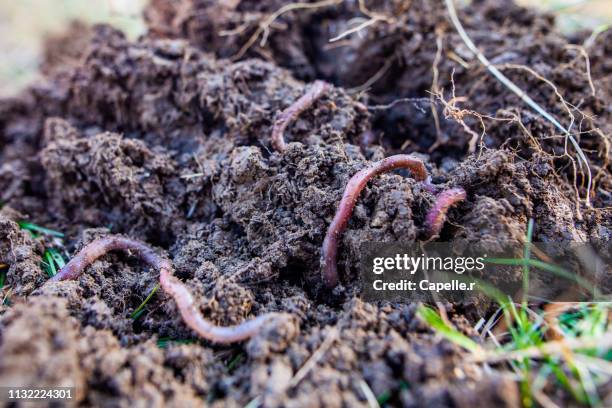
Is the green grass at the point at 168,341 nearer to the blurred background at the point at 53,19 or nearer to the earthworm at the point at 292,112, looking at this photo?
the earthworm at the point at 292,112

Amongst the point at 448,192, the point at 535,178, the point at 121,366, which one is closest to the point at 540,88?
the point at 535,178

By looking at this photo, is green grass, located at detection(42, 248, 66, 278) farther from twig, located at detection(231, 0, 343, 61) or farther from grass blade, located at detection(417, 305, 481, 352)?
Answer: grass blade, located at detection(417, 305, 481, 352)

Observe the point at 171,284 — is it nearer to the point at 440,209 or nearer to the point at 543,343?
the point at 440,209

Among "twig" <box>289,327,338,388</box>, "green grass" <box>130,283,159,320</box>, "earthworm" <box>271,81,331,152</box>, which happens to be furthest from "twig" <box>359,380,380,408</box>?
"earthworm" <box>271,81,331,152</box>


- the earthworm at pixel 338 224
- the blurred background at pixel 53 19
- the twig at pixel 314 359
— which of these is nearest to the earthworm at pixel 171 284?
the twig at pixel 314 359

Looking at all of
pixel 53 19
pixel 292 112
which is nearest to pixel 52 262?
pixel 292 112

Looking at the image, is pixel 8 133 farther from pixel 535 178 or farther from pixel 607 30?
pixel 607 30
